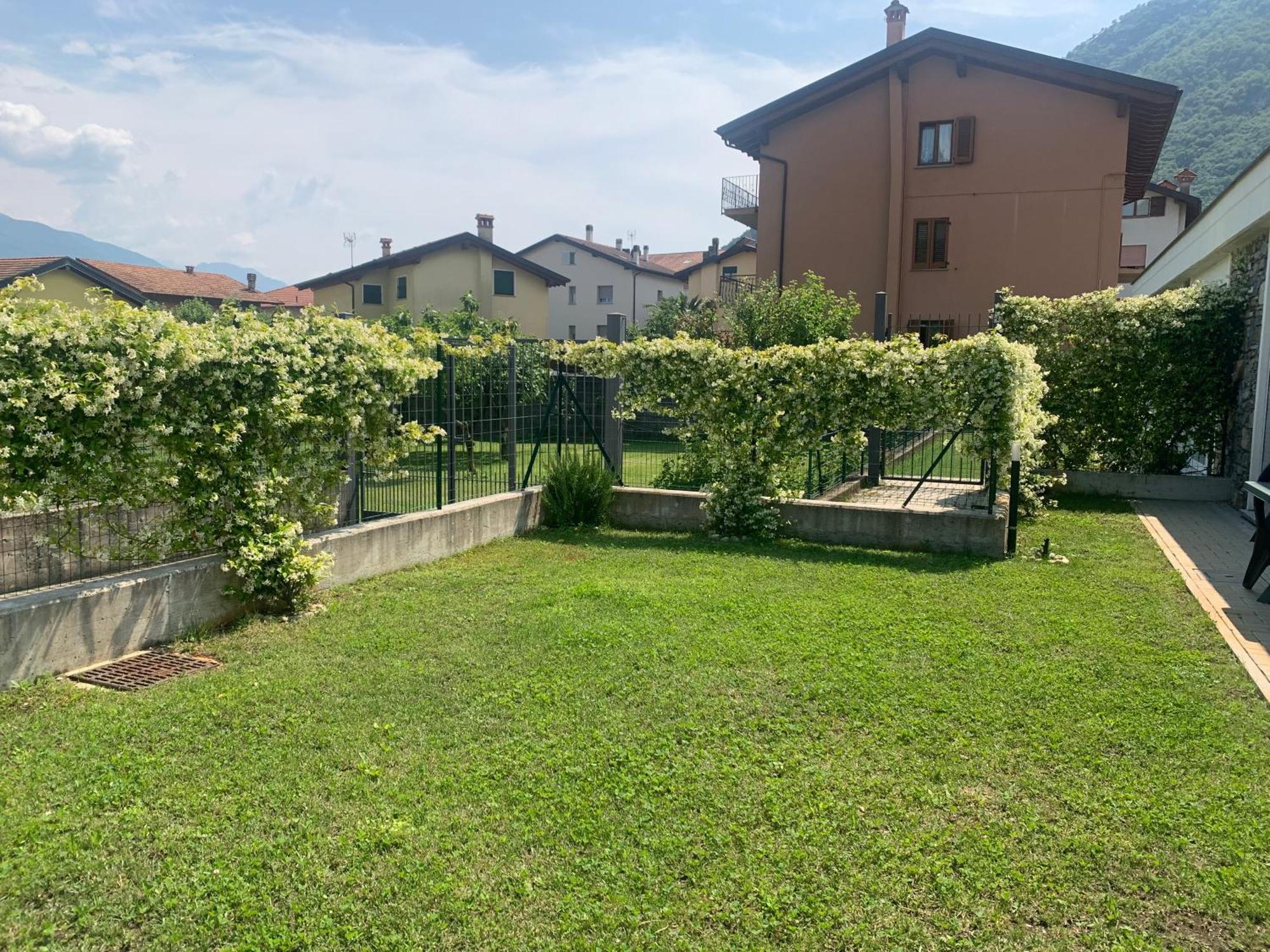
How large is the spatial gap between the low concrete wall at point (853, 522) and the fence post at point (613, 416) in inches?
24.6

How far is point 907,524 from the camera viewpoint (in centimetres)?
896

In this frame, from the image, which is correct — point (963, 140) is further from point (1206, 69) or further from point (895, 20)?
point (1206, 69)

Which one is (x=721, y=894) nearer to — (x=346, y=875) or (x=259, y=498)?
(x=346, y=875)

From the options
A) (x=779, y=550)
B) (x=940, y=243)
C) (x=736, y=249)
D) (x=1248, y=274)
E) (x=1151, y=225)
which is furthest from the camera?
(x=736, y=249)

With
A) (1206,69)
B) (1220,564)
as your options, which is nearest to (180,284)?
(1220,564)

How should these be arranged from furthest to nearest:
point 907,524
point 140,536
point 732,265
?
point 732,265 → point 907,524 → point 140,536

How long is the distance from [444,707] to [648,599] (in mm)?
2323

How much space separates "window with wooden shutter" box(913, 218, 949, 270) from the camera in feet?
82.2

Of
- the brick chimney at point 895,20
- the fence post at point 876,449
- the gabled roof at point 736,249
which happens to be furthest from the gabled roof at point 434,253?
the fence post at point 876,449

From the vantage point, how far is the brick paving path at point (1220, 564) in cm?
579

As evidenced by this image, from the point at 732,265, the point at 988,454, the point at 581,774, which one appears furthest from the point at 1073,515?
the point at 732,265

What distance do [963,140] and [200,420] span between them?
23.6 metres

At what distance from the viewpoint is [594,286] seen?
174ft

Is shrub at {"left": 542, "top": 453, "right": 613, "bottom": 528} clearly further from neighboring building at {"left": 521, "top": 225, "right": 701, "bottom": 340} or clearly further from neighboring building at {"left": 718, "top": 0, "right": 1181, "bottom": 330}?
neighboring building at {"left": 521, "top": 225, "right": 701, "bottom": 340}
